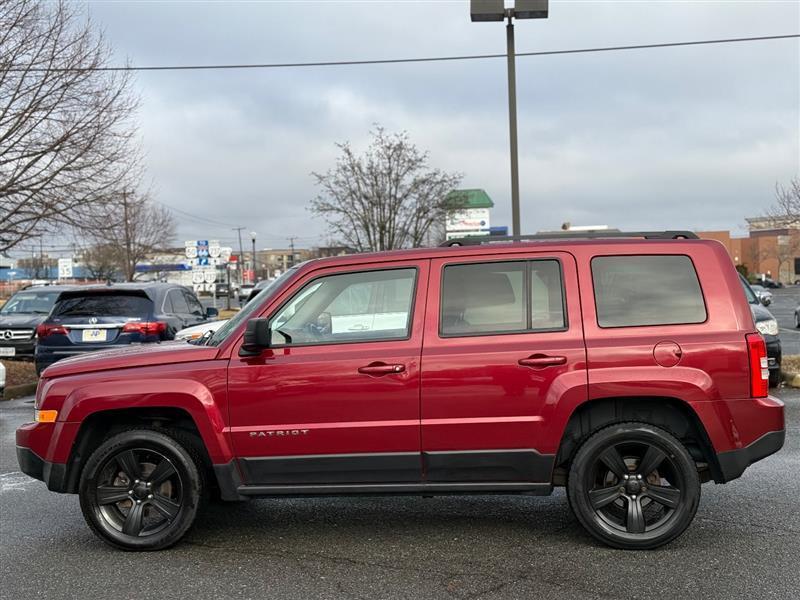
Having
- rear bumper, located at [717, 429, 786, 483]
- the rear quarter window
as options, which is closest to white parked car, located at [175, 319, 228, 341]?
the rear quarter window

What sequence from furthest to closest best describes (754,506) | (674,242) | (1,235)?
(1,235) → (754,506) → (674,242)

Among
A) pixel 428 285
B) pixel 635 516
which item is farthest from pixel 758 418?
pixel 428 285

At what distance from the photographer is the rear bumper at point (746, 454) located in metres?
4.30

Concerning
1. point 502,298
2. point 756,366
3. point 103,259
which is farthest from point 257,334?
point 103,259

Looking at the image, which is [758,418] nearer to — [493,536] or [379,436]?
[493,536]

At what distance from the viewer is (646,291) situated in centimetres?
449

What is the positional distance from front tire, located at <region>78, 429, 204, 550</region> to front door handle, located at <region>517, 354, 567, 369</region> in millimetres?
2118

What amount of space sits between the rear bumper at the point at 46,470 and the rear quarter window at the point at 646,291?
11.3 feet

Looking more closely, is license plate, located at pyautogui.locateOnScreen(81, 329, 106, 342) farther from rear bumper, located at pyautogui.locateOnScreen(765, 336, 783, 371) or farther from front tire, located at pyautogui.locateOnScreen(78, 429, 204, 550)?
rear bumper, located at pyautogui.locateOnScreen(765, 336, 783, 371)

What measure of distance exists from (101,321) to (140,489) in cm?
636

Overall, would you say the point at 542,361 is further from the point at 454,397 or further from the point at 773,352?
the point at 773,352

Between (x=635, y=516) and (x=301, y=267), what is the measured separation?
257 cm

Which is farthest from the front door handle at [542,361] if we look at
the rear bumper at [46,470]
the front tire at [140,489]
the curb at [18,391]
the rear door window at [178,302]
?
the curb at [18,391]

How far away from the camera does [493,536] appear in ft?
15.3
